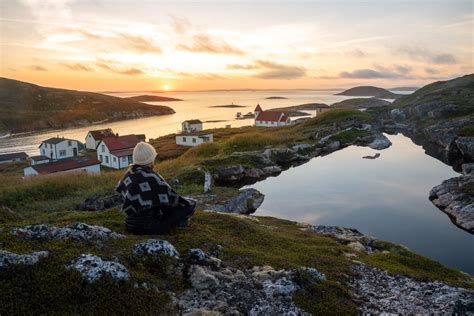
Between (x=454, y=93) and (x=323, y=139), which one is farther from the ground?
(x=454, y=93)

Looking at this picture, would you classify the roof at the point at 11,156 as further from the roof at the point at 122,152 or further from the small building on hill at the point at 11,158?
the roof at the point at 122,152

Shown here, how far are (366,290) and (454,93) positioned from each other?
124595mm

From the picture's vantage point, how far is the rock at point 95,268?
7.10m

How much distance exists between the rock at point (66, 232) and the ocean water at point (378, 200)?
23043mm

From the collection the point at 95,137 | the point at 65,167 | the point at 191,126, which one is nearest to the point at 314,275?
the point at 65,167

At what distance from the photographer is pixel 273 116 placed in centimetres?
11662

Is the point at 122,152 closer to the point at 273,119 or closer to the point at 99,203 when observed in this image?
the point at 99,203

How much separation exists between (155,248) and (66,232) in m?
2.27

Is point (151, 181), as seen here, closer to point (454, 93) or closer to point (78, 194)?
point (78, 194)

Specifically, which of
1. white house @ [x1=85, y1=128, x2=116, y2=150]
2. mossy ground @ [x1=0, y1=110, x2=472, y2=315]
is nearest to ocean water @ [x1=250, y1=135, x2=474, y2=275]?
mossy ground @ [x1=0, y1=110, x2=472, y2=315]

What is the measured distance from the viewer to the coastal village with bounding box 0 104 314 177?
2255 inches

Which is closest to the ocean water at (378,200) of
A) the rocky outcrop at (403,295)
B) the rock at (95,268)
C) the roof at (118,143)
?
the rocky outcrop at (403,295)

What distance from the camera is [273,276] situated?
932 centimetres

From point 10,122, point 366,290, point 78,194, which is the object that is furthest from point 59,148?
point 10,122
